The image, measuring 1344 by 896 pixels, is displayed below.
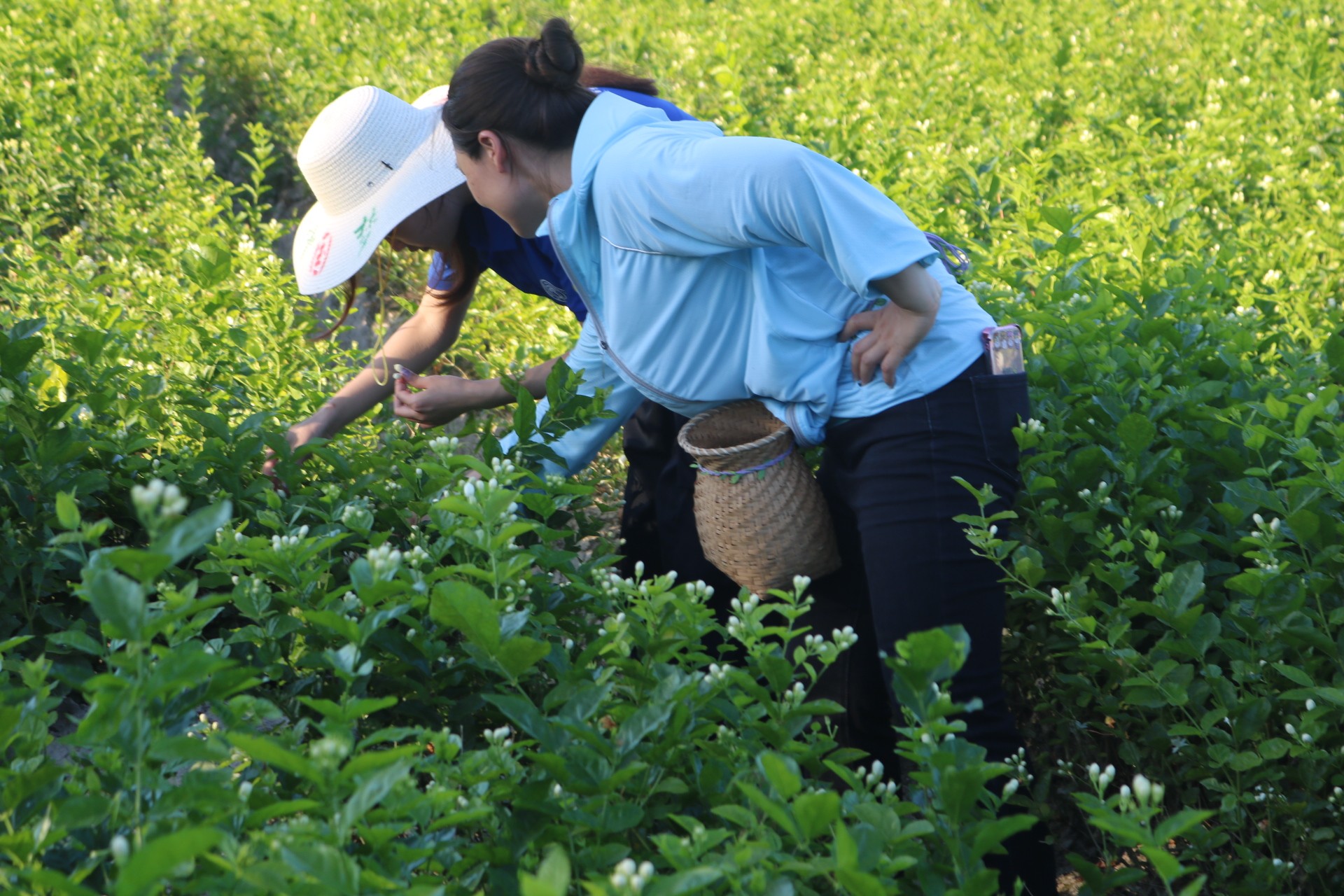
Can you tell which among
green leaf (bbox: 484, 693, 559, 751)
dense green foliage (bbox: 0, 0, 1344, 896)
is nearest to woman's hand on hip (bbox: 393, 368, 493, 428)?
dense green foliage (bbox: 0, 0, 1344, 896)

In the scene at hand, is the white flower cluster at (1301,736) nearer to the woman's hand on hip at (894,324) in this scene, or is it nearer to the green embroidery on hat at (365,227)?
the woman's hand on hip at (894,324)

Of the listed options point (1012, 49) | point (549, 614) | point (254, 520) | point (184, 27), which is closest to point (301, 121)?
point (184, 27)

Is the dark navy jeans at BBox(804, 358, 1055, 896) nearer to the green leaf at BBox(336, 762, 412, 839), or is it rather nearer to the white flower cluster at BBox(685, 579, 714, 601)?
the white flower cluster at BBox(685, 579, 714, 601)

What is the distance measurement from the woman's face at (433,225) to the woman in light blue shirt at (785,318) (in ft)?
1.16

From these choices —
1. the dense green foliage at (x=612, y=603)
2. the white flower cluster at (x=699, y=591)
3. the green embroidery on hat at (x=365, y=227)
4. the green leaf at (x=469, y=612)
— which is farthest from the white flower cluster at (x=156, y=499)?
the green embroidery on hat at (x=365, y=227)

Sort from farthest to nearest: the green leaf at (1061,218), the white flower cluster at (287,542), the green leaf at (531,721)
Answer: the green leaf at (1061,218)
the white flower cluster at (287,542)
the green leaf at (531,721)

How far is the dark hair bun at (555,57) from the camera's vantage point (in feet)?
7.25

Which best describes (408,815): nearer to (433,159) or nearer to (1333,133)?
(433,159)

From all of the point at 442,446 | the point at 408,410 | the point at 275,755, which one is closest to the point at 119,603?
the point at 275,755

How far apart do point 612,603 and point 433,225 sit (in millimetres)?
1162

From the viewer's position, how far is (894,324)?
204 cm

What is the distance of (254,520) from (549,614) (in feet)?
2.66

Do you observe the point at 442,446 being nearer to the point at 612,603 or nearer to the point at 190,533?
the point at 612,603

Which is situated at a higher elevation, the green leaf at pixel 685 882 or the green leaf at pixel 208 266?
the green leaf at pixel 208 266
